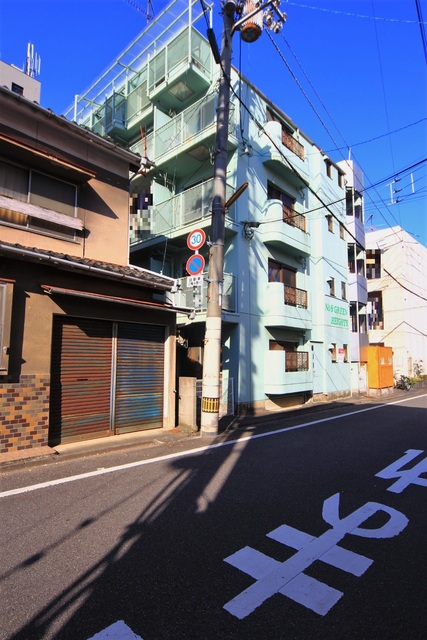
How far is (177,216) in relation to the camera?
14.0 metres

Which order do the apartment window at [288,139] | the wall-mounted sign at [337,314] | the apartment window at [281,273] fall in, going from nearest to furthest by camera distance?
the apartment window at [281,273] → the apartment window at [288,139] → the wall-mounted sign at [337,314]

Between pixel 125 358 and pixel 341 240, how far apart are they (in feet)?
53.1

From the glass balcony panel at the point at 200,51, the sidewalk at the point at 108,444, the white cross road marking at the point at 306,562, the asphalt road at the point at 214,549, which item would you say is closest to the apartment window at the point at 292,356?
the sidewalk at the point at 108,444

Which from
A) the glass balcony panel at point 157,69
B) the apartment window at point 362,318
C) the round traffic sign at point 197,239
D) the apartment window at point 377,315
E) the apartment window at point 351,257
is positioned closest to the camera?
the round traffic sign at point 197,239

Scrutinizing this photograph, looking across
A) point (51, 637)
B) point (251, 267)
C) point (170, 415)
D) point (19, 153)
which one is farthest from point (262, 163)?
point (51, 637)

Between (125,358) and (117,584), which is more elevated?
(125,358)

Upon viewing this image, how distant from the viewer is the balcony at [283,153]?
47.4 ft

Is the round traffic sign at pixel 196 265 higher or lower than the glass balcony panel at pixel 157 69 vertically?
lower

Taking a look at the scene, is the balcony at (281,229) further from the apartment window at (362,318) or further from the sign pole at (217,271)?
the apartment window at (362,318)

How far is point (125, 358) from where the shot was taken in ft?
26.4

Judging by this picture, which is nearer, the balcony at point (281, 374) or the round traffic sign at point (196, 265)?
the round traffic sign at point (196, 265)

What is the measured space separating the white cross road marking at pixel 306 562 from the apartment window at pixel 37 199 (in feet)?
22.7

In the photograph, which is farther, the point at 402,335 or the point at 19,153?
the point at 402,335

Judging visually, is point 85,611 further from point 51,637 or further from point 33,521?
point 33,521
